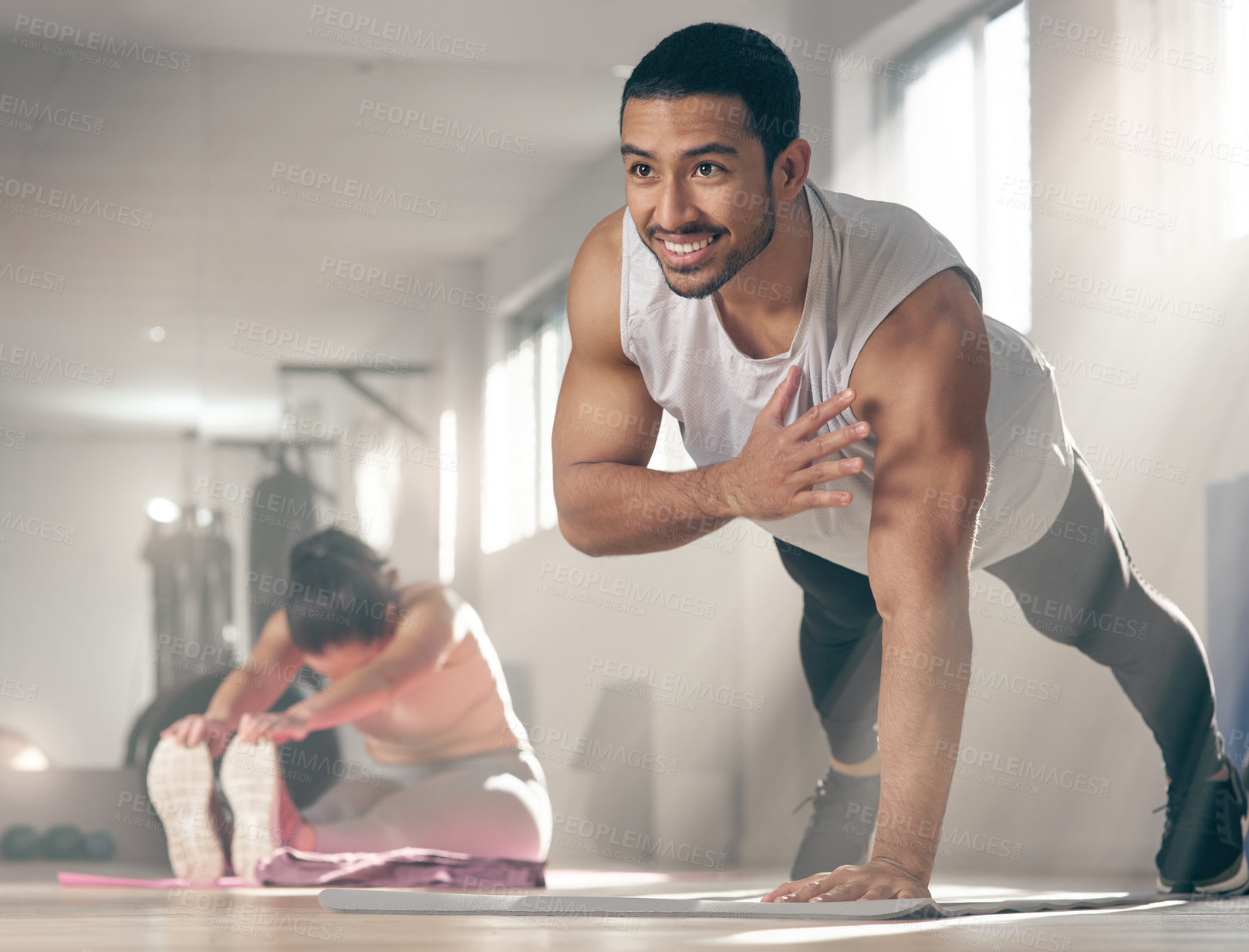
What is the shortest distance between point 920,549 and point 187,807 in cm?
151

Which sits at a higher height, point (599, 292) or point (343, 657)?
point (599, 292)

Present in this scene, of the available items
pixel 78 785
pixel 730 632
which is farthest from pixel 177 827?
pixel 730 632

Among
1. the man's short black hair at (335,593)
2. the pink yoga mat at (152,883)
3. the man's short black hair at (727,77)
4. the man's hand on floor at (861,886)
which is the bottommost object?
the pink yoga mat at (152,883)

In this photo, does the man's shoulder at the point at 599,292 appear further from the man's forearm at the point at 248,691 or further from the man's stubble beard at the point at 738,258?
the man's forearm at the point at 248,691

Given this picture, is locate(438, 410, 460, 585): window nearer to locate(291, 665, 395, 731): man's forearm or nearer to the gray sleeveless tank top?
locate(291, 665, 395, 731): man's forearm

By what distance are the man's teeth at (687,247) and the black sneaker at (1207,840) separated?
3.43 feet

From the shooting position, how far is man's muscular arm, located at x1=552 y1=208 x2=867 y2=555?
113cm

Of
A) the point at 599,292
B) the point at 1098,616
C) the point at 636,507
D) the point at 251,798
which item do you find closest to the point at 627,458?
the point at 636,507

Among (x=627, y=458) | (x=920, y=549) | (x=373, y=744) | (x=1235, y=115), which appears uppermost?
(x=1235, y=115)

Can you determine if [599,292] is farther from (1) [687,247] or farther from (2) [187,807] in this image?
(2) [187,807]

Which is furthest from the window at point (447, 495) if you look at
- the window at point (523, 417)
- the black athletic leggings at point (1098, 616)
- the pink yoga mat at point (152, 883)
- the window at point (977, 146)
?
the window at point (977, 146)

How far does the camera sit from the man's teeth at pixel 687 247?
1.32 m

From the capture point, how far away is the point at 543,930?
933 mm

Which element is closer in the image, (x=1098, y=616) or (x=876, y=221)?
(x=876, y=221)
